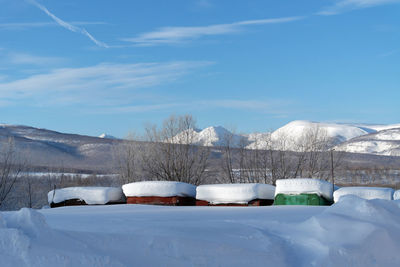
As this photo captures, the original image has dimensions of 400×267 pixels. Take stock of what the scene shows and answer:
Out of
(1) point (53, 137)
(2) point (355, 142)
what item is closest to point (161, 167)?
(1) point (53, 137)

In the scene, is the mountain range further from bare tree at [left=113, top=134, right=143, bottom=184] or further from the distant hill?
bare tree at [left=113, top=134, right=143, bottom=184]

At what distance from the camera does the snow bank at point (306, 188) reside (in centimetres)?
974

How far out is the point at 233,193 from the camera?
32.6 ft

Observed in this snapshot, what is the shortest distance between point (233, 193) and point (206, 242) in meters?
6.66

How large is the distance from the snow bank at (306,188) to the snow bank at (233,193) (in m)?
0.33

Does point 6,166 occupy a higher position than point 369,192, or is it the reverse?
point 6,166

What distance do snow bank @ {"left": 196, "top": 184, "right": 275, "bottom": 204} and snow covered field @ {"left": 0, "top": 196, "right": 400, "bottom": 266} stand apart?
5.85m

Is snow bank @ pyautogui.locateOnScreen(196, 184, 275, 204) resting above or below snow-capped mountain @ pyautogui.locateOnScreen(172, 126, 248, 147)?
below

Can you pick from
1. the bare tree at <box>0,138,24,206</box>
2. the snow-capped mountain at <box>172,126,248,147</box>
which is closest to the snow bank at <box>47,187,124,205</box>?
the bare tree at <box>0,138,24,206</box>

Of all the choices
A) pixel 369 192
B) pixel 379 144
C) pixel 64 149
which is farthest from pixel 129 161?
pixel 379 144

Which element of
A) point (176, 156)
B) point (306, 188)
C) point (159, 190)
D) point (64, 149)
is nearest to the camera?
point (306, 188)

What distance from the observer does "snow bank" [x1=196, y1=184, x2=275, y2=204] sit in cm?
987

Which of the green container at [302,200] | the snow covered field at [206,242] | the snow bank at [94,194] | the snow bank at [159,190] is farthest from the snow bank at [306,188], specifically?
the snow covered field at [206,242]

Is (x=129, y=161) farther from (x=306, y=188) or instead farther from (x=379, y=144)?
(x=379, y=144)
